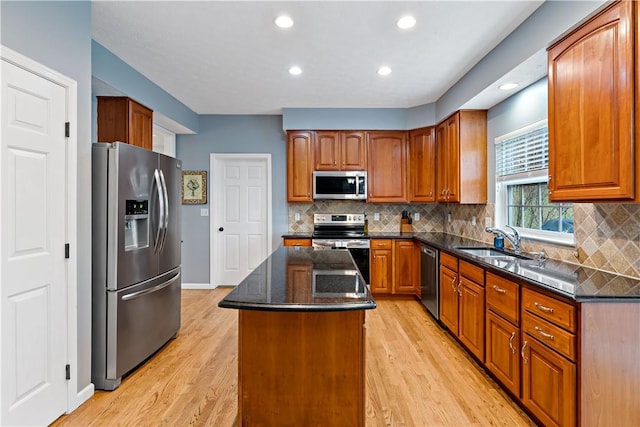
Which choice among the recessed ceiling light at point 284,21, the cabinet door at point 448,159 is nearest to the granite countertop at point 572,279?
the cabinet door at point 448,159

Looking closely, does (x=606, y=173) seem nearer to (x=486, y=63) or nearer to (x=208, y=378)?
(x=486, y=63)

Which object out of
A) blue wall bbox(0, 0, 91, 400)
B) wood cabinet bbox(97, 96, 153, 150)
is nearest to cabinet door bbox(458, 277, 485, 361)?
blue wall bbox(0, 0, 91, 400)

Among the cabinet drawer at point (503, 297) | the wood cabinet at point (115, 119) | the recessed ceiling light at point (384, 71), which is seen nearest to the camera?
the cabinet drawer at point (503, 297)

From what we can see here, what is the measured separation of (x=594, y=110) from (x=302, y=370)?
2.06 meters

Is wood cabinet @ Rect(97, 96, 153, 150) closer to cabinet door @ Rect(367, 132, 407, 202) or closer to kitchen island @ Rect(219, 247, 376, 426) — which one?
kitchen island @ Rect(219, 247, 376, 426)

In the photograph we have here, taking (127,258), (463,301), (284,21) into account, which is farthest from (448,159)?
(127,258)

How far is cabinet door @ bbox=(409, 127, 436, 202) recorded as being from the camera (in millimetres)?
4523

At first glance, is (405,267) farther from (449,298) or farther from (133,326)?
(133,326)

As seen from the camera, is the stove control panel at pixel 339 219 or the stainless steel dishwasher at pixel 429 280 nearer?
the stainless steel dishwasher at pixel 429 280

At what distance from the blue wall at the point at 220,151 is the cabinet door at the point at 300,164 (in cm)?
35

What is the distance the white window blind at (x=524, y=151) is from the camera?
283 centimetres

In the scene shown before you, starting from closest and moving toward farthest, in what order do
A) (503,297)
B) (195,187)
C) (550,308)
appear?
(550,308) < (503,297) < (195,187)

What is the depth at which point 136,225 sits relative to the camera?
8.56 feet

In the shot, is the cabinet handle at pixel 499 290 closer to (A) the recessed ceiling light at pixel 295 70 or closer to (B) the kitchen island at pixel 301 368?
(B) the kitchen island at pixel 301 368
